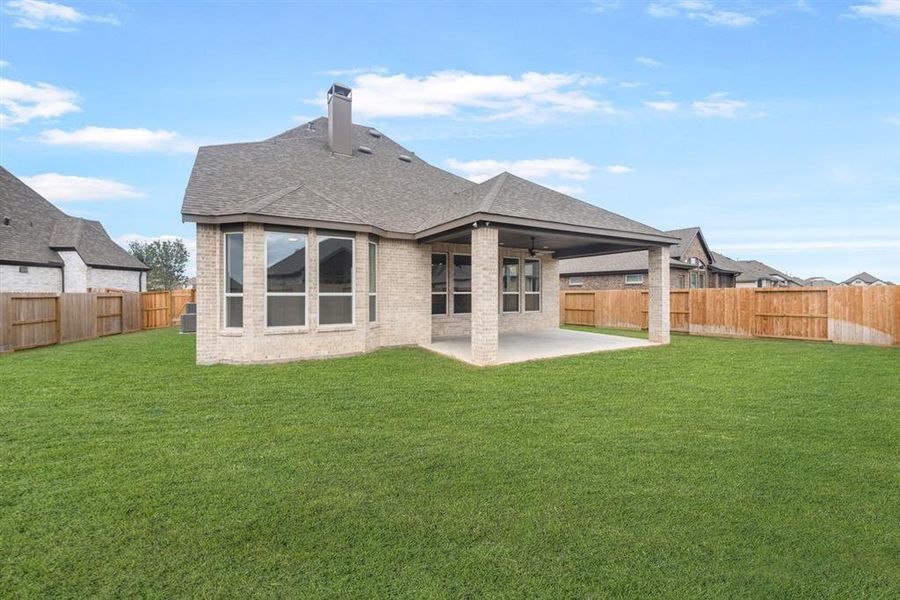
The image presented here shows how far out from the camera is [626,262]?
2964 centimetres

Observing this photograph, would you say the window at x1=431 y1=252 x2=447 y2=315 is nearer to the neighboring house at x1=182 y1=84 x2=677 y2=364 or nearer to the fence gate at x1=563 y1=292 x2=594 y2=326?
the neighboring house at x1=182 y1=84 x2=677 y2=364

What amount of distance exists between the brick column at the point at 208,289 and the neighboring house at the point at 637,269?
24.5m

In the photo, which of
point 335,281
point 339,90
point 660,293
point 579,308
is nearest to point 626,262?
point 579,308

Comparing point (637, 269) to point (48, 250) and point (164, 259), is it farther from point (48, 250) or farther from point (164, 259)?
point (164, 259)

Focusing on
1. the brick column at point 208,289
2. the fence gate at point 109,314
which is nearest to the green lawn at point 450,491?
the brick column at point 208,289

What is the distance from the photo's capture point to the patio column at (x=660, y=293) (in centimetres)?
1276

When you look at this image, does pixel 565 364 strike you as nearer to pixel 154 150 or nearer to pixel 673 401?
pixel 673 401

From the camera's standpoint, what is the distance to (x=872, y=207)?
76.7 ft

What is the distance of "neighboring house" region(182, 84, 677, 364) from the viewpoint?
9.66 meters

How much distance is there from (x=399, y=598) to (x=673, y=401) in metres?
5.65

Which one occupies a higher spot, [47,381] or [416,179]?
[416,179]

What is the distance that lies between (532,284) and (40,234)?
2477 cm

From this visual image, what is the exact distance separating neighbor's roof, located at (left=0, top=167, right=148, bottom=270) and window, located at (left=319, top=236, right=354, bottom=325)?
716 inches

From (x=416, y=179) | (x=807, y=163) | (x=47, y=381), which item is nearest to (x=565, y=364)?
(x=416, y=179)
